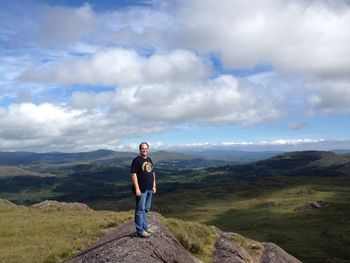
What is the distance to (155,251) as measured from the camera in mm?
22328

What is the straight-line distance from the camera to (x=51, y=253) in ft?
88.8

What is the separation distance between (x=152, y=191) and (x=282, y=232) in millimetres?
97691

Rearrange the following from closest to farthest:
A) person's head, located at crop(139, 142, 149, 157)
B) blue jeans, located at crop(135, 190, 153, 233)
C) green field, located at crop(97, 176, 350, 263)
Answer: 1. person's head, located at crop(139, 142, 149, 157)
2. blue jeans, located at crop(135, 190, 153, 233)
3. green field, located at crop(97, 176, 350, 263)

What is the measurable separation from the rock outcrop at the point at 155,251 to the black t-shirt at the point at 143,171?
3.02m

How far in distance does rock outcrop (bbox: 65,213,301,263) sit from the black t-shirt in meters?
3.02

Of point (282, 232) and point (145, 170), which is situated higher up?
point (145, 170)

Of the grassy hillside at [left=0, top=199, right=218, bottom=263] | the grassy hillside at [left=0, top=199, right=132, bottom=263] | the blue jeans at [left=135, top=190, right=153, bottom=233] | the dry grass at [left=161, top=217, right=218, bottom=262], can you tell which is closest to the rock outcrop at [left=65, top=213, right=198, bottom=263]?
the blue jeans at [left=135, top=190, right=153, bottom=233]

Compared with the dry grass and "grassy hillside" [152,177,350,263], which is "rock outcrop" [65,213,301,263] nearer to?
the dry grass

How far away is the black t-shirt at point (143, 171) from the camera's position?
22625mm

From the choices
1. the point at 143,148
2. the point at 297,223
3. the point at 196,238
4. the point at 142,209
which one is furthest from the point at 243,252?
the point at 297,223

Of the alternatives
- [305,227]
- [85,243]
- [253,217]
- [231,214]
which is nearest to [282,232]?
[305,227]

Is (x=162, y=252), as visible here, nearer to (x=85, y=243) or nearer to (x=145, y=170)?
(x=145, y=170)

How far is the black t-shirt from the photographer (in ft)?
74.2

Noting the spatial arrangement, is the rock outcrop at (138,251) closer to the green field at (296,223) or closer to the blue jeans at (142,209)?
the blue jeans at (142,209)
